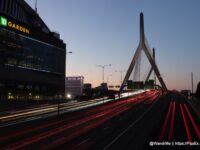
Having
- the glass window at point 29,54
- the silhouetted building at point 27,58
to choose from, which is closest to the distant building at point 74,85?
the silhouetted building at point 27,58

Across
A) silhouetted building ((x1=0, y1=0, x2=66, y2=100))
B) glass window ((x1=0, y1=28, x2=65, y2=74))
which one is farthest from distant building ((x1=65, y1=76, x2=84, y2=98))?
glass window ((x1=0, y1=28, x2=65, y2=74))

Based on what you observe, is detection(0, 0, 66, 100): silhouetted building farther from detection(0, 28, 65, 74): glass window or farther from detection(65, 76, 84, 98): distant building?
detection(65, 76, 84, 98): distant building

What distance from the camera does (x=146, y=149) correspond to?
2461cm

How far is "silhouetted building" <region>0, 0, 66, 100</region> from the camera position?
108 meters

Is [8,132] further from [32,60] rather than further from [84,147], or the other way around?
[32,60]

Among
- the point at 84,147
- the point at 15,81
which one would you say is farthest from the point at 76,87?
the point at 84,147

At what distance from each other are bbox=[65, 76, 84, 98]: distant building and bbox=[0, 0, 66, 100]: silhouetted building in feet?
25.0

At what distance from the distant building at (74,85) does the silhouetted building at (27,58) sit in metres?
7.63

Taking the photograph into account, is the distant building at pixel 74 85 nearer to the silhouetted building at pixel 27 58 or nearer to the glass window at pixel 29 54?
the silhouetted building at pixel 27 58

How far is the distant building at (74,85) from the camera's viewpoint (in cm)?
10951

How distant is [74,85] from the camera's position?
11094 centimetres

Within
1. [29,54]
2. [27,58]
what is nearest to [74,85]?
[27,58]

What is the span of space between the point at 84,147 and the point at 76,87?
3357 inches

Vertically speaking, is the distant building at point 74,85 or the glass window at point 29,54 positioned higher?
the glass window at point 29,54
